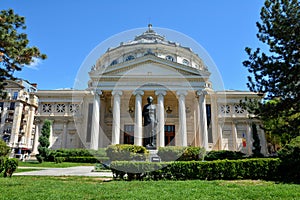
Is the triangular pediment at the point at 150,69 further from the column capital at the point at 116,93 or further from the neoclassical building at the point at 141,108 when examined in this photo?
the column capital at the point at 116,93

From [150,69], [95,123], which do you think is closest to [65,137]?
[95,123]

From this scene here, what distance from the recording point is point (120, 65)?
31.1 m

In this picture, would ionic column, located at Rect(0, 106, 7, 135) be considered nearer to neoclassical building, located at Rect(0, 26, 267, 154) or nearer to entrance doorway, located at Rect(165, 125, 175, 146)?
neoclassical building, located at Rect(0, 26, 267, 154)

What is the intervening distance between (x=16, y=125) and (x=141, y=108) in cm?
3280

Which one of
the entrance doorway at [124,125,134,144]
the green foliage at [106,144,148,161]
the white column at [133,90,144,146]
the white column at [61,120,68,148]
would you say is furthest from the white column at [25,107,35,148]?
the green foliage at [106,144,148,161]

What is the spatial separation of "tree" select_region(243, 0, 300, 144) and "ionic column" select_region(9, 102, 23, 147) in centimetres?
4892

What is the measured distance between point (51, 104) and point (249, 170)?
113 ft

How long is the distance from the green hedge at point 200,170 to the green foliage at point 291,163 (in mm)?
327

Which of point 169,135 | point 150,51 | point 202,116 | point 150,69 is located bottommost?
point 169,135

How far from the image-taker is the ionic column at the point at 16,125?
46625mm

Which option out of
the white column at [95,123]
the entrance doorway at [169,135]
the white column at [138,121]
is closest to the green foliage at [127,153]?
the white column at [138,121]

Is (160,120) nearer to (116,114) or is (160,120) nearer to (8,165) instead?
(116,114)

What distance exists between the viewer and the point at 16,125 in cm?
4747

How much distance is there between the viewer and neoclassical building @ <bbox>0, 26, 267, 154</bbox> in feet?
98.4
